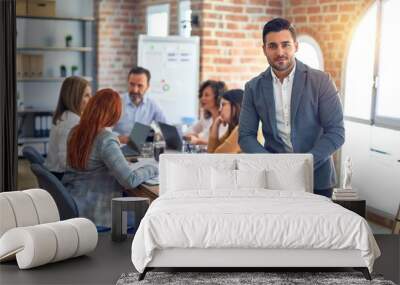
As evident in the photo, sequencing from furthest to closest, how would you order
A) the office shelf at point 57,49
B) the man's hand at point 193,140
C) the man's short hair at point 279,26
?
the office shelf at point 57,49
the man's hand at point 193,140
the man's short hair at point 279,26

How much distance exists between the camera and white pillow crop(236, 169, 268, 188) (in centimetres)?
554

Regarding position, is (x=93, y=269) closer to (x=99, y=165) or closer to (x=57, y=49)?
(x=99, y=165)

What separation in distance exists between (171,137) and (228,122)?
55 cm

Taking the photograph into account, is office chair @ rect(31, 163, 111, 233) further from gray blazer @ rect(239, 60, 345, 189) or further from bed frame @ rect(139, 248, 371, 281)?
gray blazer @ rect(239, 60, 345, 189)

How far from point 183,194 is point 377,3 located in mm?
3379

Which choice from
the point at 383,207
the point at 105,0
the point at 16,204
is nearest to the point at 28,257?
the point at 16,204

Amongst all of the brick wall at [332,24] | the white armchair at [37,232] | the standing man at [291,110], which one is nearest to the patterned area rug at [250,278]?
the white armchair at [37,232]

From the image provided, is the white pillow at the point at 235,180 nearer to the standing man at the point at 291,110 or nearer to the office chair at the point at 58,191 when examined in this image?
the standing man at the point at 291,110

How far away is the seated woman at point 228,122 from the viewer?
21.9 feet

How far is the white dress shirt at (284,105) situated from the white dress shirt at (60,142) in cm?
174

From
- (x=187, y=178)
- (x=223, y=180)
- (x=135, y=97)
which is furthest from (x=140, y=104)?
(x=223, y=180)

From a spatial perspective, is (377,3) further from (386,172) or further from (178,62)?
(178,62)

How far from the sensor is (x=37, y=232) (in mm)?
4746

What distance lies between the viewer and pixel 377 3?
7.47 m
